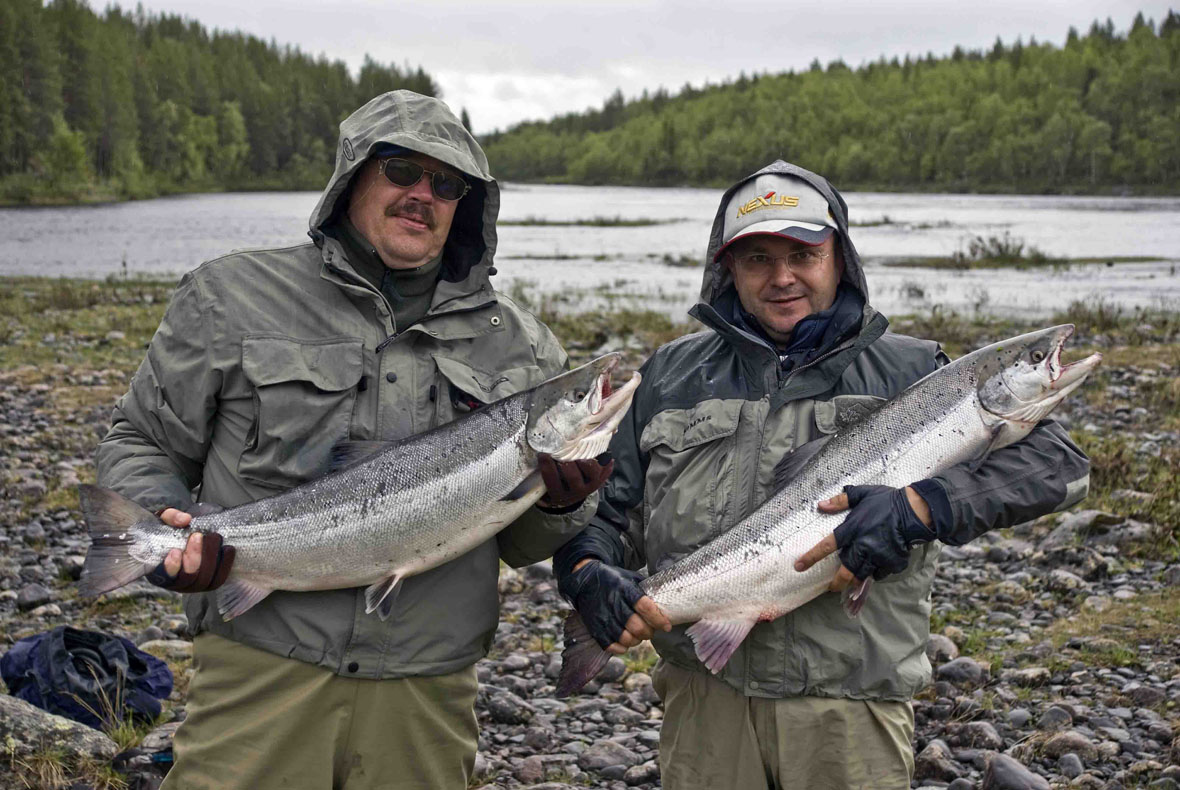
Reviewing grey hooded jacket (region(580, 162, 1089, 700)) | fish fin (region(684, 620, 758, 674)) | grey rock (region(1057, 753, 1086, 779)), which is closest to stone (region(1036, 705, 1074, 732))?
grey rock (region(1057, 753, 1086, 779))

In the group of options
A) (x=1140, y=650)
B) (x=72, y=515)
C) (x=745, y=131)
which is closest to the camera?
(x=1140, y=650)

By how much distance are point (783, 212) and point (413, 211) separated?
3.72 ft

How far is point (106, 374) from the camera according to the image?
12172mm

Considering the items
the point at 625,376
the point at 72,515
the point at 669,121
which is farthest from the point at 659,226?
the point at 669,121

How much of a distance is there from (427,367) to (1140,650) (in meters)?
4.25

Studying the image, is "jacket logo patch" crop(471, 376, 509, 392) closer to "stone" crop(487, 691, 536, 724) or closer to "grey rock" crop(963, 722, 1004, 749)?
"stone" crop(487, 691, 536, 724)

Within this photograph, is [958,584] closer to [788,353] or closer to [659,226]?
[788,353]

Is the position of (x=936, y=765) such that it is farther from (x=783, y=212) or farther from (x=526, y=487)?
(x=783, y=212)

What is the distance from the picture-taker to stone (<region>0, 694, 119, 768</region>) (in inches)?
161

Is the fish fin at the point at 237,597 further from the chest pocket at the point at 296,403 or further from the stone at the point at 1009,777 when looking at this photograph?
the stone at the point at 1009,777

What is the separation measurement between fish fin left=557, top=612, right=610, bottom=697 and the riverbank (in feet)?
5.26

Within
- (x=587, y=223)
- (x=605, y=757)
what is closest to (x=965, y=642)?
(x=605, y=757)

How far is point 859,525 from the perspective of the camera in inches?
116

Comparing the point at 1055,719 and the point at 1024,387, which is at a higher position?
the point at 1024,387
